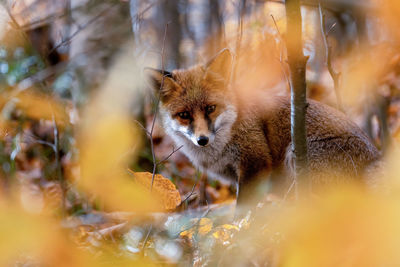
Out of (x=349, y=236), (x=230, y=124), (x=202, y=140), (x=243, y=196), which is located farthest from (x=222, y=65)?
(x=349, y=236)

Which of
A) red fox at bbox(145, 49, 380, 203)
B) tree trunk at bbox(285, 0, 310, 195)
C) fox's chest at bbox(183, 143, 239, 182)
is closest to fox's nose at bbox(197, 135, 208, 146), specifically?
red fox at bbox(145, 49, 380, 203)

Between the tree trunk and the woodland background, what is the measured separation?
26 centimetres

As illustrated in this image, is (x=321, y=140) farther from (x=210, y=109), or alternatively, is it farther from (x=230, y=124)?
(x=210, y=109)

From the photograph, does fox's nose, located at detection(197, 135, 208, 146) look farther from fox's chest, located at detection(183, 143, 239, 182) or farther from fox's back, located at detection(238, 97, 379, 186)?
fox's back, located at detection(238, 97, 379, 186)

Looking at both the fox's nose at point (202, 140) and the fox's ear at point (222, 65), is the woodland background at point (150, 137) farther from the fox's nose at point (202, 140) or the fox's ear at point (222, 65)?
the fox's ear at point (222, 65)

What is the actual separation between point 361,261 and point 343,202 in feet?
1.08

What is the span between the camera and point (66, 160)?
4.90 meters

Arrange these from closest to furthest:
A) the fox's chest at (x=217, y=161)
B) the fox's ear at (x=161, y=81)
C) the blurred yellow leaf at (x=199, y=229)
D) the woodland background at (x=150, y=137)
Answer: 1. the woodland background at (x=150, y=137)
2. the blurred yellow leaf at (x=199, y=229)
3. the fox's ear at (x=161, y=81)
4. the fox's chest at (x=217, y=161)

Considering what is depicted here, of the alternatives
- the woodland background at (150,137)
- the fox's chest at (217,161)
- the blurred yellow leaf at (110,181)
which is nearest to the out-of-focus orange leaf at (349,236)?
the woodland background at (150,137)

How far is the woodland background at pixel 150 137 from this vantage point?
1812 millimetres

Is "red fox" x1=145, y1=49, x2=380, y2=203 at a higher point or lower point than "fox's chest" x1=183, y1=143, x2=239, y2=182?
higher

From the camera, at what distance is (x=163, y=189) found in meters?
2.60

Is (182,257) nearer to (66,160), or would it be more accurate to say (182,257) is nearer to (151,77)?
(151,77)

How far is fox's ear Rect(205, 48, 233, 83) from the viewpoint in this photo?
3023mm
